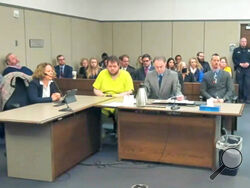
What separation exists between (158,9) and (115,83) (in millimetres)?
5552

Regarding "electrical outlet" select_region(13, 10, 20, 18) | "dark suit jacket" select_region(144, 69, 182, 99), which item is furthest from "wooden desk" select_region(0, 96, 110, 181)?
"electrical outlet" select_region(13, 10, 20, 18)

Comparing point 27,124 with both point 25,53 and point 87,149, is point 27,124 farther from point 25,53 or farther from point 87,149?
point 25,53

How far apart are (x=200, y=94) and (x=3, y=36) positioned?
147 inches

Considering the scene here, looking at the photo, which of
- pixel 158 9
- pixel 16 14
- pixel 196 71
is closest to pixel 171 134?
pixel 196 71

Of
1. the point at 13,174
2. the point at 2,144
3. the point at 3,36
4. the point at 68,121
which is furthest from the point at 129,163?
the point at 3,36

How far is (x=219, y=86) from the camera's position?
19.0 ft

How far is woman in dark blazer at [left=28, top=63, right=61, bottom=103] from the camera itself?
475 centimetres

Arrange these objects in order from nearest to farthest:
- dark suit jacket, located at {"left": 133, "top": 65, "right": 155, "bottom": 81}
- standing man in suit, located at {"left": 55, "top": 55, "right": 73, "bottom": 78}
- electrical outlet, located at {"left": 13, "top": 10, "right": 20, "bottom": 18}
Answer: dark suit jacket, located at {"left": 133, "top": 65, "right": 155, "bottom": 81} → electrical outlet, located at {"left": 13, "top": 10, "right": 20, "bottom": 18} → standing man in suit, located at {"left": 55, "top": 55, "right": 73, "bottom": 78}

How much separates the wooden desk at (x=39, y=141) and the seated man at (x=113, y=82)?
105cm

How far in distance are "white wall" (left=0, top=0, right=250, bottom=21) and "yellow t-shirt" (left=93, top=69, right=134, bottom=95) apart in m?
4.01

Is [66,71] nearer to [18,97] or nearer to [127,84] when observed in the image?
[127,84]

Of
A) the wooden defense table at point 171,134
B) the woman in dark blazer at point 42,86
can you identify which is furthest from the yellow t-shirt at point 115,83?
the woman in dark blazer at point 42,86

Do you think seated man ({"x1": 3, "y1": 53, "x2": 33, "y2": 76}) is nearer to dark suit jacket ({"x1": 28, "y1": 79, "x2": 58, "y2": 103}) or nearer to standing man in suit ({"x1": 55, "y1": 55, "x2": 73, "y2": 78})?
standing man in suit ({"x1": 55, "y1": 55, "x2": 73, "y2": 78})

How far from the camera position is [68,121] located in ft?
14.3
